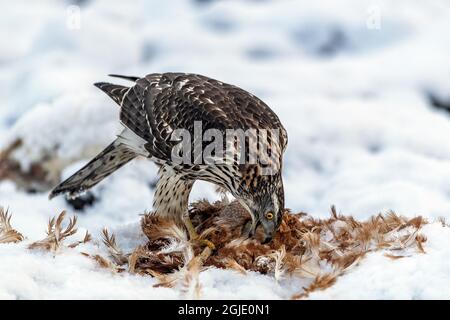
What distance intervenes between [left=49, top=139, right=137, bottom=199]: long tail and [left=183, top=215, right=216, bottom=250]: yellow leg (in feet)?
3.70

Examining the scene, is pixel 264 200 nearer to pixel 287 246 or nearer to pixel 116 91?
pixel 287 246

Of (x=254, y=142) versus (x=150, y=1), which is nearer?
(x=254, y=142)

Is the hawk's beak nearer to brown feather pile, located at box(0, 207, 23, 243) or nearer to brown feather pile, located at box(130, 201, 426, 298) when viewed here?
brown feather pile, located at box(130, 201, 426, 298)

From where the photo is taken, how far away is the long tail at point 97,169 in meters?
6.16

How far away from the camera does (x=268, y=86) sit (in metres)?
11.5

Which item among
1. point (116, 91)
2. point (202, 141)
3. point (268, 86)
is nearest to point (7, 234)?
point (202, 141)

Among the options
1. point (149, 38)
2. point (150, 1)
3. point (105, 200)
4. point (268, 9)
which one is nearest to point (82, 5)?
point (150, 1)

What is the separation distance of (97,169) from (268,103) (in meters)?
4.70

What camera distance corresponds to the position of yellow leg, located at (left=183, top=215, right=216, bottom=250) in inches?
186

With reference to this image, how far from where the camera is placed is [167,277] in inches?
161

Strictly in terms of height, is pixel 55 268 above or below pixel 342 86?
below
